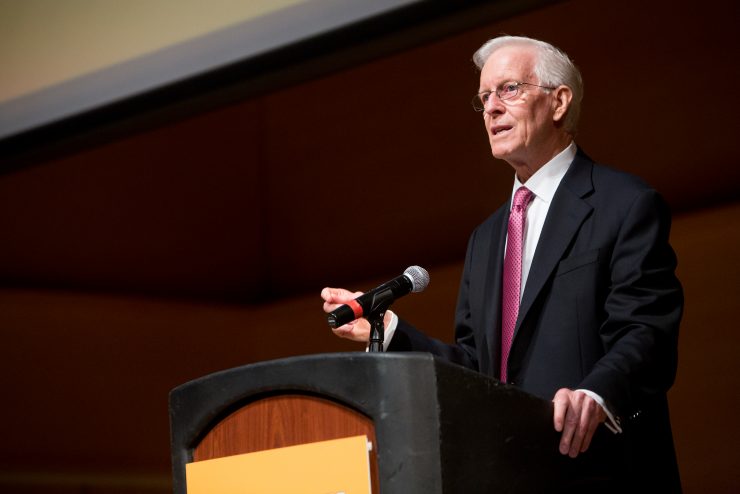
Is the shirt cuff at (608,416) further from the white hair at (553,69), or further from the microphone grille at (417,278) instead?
the white hair at (553,69)

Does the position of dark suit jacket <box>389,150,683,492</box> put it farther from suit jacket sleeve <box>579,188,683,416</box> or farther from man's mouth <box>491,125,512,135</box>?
man's mouth <box>491,125,512,135</box>

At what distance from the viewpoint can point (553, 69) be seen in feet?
6.22

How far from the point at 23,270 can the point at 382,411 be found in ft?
10.9

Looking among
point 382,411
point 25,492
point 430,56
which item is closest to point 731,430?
point 430,56

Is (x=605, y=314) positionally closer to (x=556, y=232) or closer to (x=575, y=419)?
(x=556, y=232)

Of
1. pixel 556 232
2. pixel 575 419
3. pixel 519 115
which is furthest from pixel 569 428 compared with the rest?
pixel 519 115

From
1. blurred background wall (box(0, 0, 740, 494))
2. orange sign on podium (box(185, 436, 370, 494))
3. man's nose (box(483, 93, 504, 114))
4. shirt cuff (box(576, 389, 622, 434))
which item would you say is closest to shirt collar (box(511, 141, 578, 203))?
man's nose (box(483, 93, 504, 114))

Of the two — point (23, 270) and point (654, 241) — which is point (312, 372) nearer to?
point (654, 241)

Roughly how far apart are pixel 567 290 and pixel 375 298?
0.36m

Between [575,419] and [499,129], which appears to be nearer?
[575,419]

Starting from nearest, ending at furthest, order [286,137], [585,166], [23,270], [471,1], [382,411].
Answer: [382,411] → [585,166] → [471,1] → [23,270] → [286,137]

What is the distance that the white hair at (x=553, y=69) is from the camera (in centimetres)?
189

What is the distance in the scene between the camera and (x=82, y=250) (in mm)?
4230

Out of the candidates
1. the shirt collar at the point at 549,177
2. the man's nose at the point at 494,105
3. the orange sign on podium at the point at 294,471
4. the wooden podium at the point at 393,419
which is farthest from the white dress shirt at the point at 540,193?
the orange sign on podium at the point at 294,471
